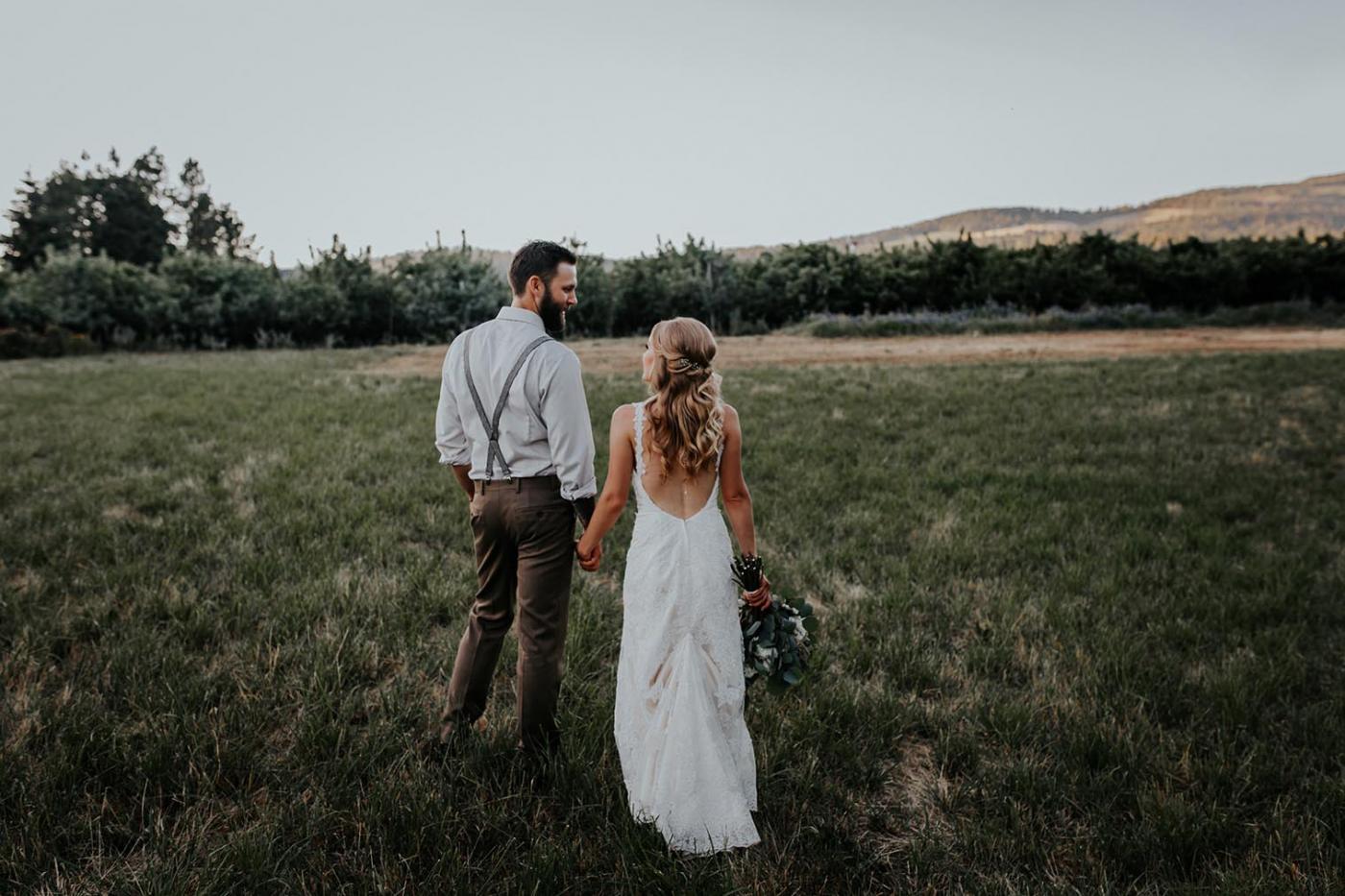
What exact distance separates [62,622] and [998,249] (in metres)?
34.2

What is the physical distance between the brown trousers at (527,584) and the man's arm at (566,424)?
5.9 inches

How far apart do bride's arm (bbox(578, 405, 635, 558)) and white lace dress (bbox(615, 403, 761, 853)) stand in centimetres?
4

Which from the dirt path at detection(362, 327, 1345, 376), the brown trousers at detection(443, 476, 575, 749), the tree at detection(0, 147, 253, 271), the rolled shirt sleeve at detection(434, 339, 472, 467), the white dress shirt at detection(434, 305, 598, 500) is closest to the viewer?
the white dress shirt at detection(434, 305, 598, 500)

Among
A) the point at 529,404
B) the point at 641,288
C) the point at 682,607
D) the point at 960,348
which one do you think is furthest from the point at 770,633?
the point at 641,288

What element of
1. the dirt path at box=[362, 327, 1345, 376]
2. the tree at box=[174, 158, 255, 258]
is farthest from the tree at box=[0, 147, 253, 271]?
the dirt path at box=[362, 327, 1345, 376]

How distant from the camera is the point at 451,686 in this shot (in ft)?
11.5

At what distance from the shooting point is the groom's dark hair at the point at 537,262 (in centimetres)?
309

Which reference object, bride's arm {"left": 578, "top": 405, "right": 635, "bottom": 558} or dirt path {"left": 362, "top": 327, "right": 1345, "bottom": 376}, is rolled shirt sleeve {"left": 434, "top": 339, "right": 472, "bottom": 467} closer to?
bride's arm {"left": 578, "top": 405, "right": 635, "bottom": 558}

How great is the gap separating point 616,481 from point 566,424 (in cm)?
31

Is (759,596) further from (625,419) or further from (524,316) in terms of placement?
(524,316)

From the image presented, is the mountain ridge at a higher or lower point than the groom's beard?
higher

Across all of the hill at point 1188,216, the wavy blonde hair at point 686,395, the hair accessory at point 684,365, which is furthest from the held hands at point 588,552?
the hill at point 1188,216

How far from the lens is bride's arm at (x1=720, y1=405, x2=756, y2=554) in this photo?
9.73ft

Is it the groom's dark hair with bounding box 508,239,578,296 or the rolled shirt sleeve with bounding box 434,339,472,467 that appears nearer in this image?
the groom's dark hair with bounding box 508,239,578,296
